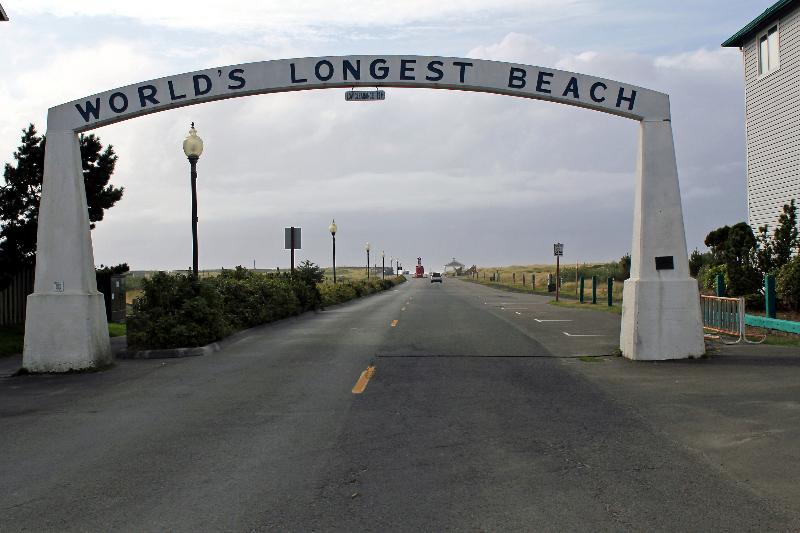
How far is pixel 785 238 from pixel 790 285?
2.55 metres

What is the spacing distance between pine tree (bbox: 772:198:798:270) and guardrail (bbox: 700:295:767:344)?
4.93 meters

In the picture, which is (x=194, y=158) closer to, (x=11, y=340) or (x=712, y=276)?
(x=11, y=340)

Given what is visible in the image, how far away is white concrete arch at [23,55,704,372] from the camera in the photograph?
1352cm

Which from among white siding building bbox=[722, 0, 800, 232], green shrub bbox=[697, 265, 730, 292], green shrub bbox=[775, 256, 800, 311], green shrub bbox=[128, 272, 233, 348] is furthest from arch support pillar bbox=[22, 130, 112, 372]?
white siding building bbox=[722, 0, 800, 232]

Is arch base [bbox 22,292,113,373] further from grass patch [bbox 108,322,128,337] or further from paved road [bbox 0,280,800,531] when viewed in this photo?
grass patch [bbox 108,322,128,337]

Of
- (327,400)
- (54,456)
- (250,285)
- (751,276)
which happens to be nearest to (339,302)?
(250,285)

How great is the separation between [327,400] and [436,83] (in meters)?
6.96

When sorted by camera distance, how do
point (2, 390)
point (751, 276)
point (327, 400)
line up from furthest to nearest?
point (751, 276), point (2, 390), point (327, 400)

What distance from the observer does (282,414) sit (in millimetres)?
9133

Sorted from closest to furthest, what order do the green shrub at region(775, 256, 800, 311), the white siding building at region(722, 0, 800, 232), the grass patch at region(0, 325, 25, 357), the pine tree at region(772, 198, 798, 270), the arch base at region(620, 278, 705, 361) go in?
1. the arch base at region(620, 278, 705, 361)
2. the grass patch at region(0, 325, 25, 357)
3. the green shrub at region(775, 256, 800, 311)
4. the pine tree at region(772, 198, 798, 270)
5. the white siding building at region(722, 0, 800, 232)

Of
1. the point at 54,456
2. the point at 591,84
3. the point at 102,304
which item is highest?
the point at 591,84

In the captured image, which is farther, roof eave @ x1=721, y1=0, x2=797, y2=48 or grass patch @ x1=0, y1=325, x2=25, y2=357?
roof eave @ x1=721, y1=0, x2=797, y2=48

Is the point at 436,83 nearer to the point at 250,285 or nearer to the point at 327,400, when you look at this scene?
the point at 327,400

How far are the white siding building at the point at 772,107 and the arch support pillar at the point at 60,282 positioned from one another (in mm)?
21745
